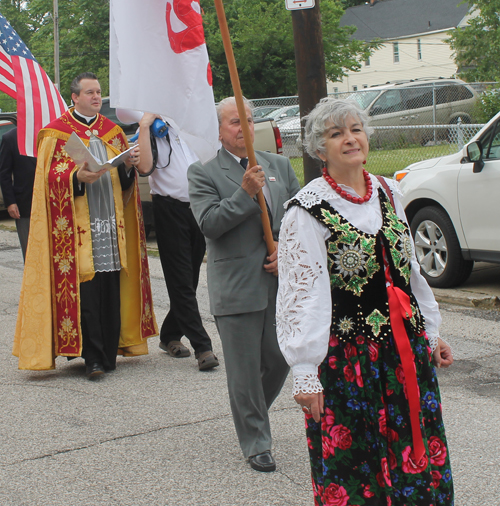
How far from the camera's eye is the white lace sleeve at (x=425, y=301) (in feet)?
9.41

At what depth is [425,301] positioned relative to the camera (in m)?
2.91

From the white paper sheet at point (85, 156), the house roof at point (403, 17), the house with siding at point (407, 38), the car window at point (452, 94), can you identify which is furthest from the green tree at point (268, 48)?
the white paper sheet at point (85, 156)

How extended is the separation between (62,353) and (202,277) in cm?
385

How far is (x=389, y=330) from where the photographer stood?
106 inches

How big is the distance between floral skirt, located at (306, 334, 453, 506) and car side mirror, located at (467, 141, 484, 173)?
16.8ft

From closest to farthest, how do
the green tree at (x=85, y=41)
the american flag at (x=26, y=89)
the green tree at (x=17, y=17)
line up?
the american flag at (x=26, y=89) < the green tree at (x=85, y=41) < the green tree at (x=17, y=17)

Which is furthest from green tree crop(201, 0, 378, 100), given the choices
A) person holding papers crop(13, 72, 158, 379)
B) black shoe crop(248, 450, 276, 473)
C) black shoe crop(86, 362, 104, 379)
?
black shoe crop(248, 450, 276, 473)

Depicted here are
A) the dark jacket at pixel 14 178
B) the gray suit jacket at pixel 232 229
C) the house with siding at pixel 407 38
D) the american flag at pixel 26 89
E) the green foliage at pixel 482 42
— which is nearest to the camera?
the gray suit jacket at pixel 232 229

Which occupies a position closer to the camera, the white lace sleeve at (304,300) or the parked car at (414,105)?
the white lace sleeve at (304,300)

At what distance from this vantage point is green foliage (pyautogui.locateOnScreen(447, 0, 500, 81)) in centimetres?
3011

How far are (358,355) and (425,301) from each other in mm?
402

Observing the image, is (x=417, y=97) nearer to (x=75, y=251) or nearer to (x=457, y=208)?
(x=457, y=208)

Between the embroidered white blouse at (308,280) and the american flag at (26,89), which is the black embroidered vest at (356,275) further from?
the american flag at (26,89)

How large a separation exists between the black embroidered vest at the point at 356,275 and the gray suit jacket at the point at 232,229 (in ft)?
3.91
